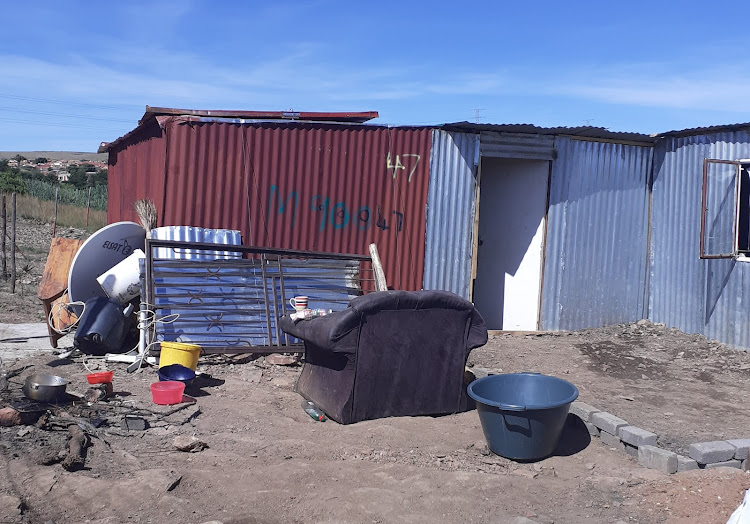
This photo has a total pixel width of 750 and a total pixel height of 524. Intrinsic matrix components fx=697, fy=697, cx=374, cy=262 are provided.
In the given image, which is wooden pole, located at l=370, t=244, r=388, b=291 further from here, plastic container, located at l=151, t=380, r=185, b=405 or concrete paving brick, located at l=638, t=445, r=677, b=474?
concrete paving brick, located at l=638, t=445, r=677, b=474

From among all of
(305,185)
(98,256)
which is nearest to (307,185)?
(305,185)

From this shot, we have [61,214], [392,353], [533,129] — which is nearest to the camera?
[392,353]

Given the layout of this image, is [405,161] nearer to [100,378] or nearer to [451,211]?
[451,211]

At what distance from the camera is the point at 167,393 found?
21.9ft

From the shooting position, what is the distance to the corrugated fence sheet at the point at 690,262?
33.8 ft

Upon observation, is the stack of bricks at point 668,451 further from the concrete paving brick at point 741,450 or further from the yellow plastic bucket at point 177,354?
the yellow plastic bucket at point 177,354

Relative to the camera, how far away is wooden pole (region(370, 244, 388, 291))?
923cm

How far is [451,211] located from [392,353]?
4605mm

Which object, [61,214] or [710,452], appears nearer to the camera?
[710,452]

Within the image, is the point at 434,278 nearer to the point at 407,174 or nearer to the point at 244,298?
the point at 407,174

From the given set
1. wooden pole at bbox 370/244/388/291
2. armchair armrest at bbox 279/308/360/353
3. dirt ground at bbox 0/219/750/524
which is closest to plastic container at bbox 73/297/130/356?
dirt ground at bbox 0/219/750/524

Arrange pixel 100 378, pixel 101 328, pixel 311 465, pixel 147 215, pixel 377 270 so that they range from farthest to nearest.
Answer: pixel 147 215 → pixel 377 270 → pixel 101 328 → pixel 100 378 → pixel 311 465

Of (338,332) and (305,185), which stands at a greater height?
(305,185)

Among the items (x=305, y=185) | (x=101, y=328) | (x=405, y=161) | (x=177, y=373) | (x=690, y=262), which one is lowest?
(x=177, y=373)
